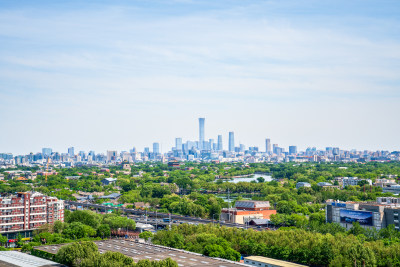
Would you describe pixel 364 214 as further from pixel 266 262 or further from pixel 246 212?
pixel 266 262

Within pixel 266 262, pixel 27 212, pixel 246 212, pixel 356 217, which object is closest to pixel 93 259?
pixel 266 262

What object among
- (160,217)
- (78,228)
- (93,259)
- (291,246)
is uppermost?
(93,259)

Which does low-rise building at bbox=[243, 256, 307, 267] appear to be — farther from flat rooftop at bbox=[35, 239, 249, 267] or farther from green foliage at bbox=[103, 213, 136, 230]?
green foliage at bbox=[103, 213, 136, 230]

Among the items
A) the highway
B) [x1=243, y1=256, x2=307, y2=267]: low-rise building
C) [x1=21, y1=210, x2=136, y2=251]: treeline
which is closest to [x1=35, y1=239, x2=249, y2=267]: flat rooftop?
[x1=243, y1=256, x2=307, y2=267]: low-rise building

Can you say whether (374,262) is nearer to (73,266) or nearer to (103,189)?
(73,266)

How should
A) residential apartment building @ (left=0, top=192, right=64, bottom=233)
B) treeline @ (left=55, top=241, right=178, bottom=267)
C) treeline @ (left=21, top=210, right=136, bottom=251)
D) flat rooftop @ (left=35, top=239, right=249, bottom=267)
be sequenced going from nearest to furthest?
treeline @ (left=55, top=241, right=178, bottom=267) < flat rooftop @ (left=35, top=239, right=249, bottom=267) < treeline @ (left=21, top=210, right=136, bottom=251) < residential apartment building @ (left=0, top=192, right=64, bottom=233)

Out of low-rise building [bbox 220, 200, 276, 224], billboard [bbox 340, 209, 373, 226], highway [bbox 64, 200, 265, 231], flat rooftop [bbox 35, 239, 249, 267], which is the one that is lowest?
highway [bbox 64, 200, 265, 231]

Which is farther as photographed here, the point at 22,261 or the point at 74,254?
the point at 22,261

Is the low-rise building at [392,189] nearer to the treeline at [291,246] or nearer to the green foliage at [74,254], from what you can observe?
the treeline at [291,246]
